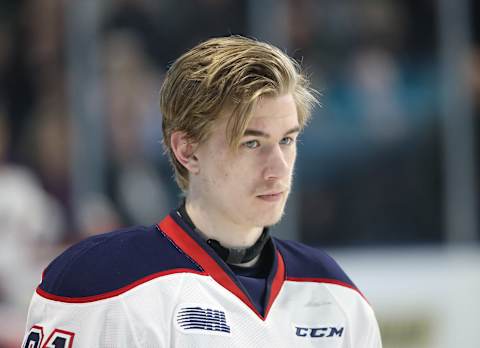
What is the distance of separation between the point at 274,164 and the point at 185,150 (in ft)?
0.62

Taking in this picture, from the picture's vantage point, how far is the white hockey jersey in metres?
1.87

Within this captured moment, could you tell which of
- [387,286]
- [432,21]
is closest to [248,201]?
[387,286]

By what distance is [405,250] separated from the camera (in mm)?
5383

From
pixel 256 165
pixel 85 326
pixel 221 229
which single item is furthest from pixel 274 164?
pixel 85 326

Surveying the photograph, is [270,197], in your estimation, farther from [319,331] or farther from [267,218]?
[319,331]

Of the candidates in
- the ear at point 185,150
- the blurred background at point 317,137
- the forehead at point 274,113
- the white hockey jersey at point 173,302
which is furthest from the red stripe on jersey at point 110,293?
the blurred background at point 317,137

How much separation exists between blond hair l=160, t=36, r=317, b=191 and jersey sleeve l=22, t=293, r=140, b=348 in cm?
37

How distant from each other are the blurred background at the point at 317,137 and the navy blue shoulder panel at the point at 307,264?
9.37 feet

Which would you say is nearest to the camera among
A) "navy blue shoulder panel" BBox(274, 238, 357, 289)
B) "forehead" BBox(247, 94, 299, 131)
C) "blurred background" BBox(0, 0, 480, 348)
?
"forehead" BBox(247, 94, 299, 131)

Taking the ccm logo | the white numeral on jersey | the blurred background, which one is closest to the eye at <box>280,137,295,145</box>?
the ccm logo

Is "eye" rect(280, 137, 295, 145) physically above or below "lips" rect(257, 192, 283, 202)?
above

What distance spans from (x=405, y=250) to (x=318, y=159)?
2.14 ft

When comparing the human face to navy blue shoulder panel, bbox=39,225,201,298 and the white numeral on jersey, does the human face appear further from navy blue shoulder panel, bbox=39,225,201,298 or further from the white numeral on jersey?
the white numeral on jersey

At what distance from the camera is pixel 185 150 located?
204 centimetres
